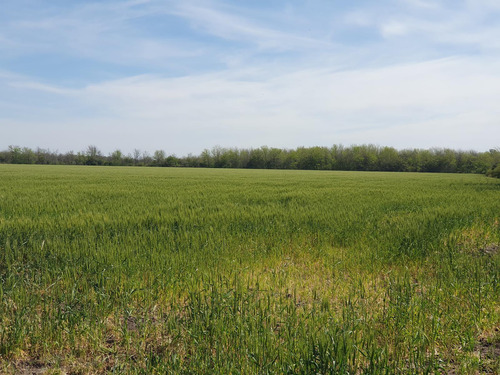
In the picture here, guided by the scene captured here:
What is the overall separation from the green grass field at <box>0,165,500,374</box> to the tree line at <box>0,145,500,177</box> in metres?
118

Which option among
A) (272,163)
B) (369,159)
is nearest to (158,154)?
(272,163)

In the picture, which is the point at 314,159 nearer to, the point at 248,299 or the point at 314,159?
the point at 314,159

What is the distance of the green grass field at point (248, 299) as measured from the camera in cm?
285

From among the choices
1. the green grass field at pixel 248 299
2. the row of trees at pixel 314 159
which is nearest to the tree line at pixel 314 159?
the row of trees at pixel 314 159

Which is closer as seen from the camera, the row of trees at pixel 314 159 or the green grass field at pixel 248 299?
the green grass field at pixel 248 299

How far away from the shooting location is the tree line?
112m

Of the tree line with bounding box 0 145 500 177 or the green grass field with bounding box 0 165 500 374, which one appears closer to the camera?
the green grass field with bounding box 0 165 500 374

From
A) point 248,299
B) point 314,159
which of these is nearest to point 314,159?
point 314,159

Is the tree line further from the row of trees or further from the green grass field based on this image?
the green grass field

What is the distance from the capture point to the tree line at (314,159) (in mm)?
111800

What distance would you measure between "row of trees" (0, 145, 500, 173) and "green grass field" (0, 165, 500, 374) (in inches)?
4642

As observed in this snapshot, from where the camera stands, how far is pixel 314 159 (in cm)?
13000

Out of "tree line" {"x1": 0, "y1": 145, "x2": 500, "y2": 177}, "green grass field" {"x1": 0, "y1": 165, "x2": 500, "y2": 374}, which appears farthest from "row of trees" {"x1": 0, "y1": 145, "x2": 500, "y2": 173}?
"green grass field" {"x1": 0, "y1": 165, "x2": 500, "y2": 374}

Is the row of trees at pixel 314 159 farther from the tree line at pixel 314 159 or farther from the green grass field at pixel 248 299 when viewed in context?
the green grass field at pixel 248 299
